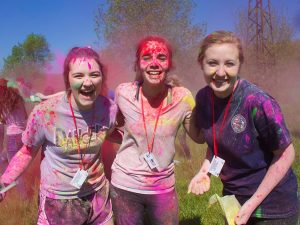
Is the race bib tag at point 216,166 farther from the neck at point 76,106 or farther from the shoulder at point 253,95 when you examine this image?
the neck at point 76,106

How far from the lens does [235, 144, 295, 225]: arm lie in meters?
2.33

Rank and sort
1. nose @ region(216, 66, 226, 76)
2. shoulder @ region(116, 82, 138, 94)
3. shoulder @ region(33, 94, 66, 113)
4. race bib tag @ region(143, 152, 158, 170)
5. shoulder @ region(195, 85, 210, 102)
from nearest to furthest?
nose @ region(216, 66, 226, 76) < shoulder @ region(195, 85, 210, 102) < shoulder @ region(33, 94, 66, 113) < race bib tag @ region(143, 152, 158, 170) < shoulder @ region(116, 82, 138, 94)

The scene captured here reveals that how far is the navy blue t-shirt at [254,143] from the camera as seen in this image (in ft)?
7.58

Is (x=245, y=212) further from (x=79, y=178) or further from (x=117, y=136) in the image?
(x=117, y=136)

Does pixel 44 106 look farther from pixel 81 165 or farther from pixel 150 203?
pixel 150 203

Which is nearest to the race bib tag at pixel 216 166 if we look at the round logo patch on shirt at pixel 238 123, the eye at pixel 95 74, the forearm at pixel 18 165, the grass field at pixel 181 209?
the round logo patch on shirt at pixel 238 123

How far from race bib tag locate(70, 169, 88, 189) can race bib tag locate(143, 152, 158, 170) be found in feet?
1.59

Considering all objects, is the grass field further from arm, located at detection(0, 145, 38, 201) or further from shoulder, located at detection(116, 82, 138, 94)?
shoulder, located at detection(116, 82, 138, 94)

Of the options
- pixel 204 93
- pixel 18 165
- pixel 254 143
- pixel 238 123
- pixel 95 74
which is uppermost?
pixel 95 74

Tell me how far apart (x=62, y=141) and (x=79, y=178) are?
0.30 metres

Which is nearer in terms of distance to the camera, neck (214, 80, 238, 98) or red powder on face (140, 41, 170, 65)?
neck (214, 80, 238, 98)

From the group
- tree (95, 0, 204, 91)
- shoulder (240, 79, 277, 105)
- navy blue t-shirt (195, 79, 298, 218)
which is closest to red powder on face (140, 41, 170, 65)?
navy blue t-shirt (195, 79, 298, 218)

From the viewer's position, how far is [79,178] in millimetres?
2826

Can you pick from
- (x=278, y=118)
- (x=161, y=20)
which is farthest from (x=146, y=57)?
(x=161, y=20)
